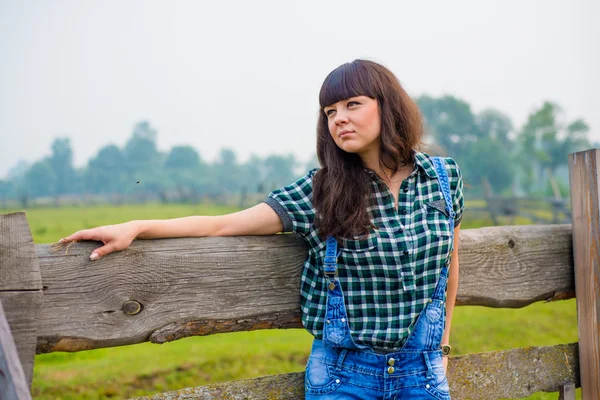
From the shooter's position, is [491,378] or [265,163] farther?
[265,163]

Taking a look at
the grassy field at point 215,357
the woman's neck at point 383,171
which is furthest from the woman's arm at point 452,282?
the grassy field at point 215,357

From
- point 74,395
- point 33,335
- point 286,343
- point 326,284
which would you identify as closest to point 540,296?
point 326,284

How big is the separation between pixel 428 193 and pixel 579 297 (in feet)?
4.24

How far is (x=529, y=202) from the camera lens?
1822cm

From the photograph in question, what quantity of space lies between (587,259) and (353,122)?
1.62m

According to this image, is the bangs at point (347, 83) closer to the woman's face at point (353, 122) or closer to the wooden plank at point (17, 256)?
the woman's face at point (353, 122)

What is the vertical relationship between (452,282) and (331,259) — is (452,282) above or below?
below

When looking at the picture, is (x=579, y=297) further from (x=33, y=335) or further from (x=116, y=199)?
(x=116, y=199)

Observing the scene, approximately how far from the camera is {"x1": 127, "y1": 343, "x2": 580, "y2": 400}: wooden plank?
2.31 m

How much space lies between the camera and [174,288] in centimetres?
212

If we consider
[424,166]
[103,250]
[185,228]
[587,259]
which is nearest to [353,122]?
[424,166]

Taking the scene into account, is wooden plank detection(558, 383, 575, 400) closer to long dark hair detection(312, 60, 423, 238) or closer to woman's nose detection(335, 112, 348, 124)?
long dark hair detection(312, 60, 423, 238)

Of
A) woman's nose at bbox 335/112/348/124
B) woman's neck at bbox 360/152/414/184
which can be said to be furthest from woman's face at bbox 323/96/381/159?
woman's neck at bbox 360/152/414/184

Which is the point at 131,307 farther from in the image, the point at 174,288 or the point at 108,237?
the point at 108,237
